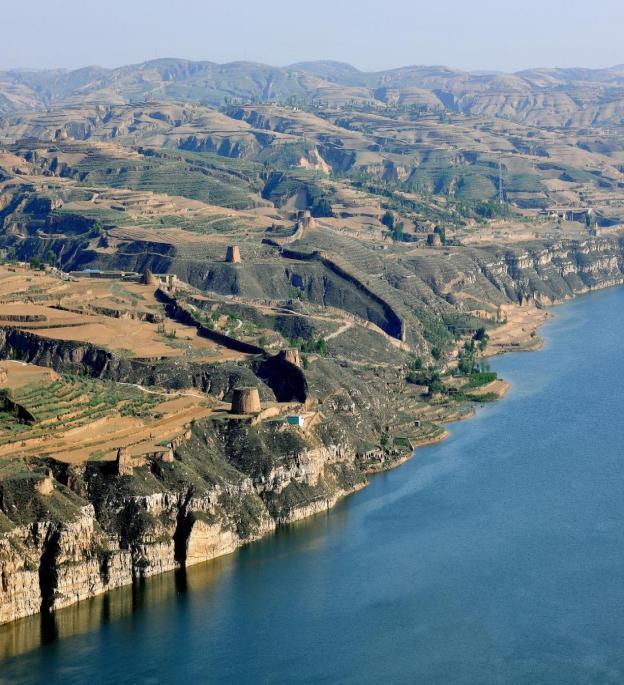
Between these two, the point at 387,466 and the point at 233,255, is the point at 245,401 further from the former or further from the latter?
the point at 233,255

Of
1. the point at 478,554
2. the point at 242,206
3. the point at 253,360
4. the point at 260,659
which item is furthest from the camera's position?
the point at 242,206

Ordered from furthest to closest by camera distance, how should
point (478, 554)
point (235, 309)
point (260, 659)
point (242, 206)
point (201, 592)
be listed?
point (242, 206)
point (235, 309)
point (478, 554)
point (201, 592)
point (260, 659)

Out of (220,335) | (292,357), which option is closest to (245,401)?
(292,357)

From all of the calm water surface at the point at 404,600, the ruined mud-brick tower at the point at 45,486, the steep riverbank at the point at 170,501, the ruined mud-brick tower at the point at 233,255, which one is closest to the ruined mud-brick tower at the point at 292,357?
the steep riverbank at the point at 170,501

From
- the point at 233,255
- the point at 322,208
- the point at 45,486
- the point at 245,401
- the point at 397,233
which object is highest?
the point at 45,486

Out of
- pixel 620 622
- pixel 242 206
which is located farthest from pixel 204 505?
pixel 242 206

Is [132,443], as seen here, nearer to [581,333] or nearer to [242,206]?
[581,333]
